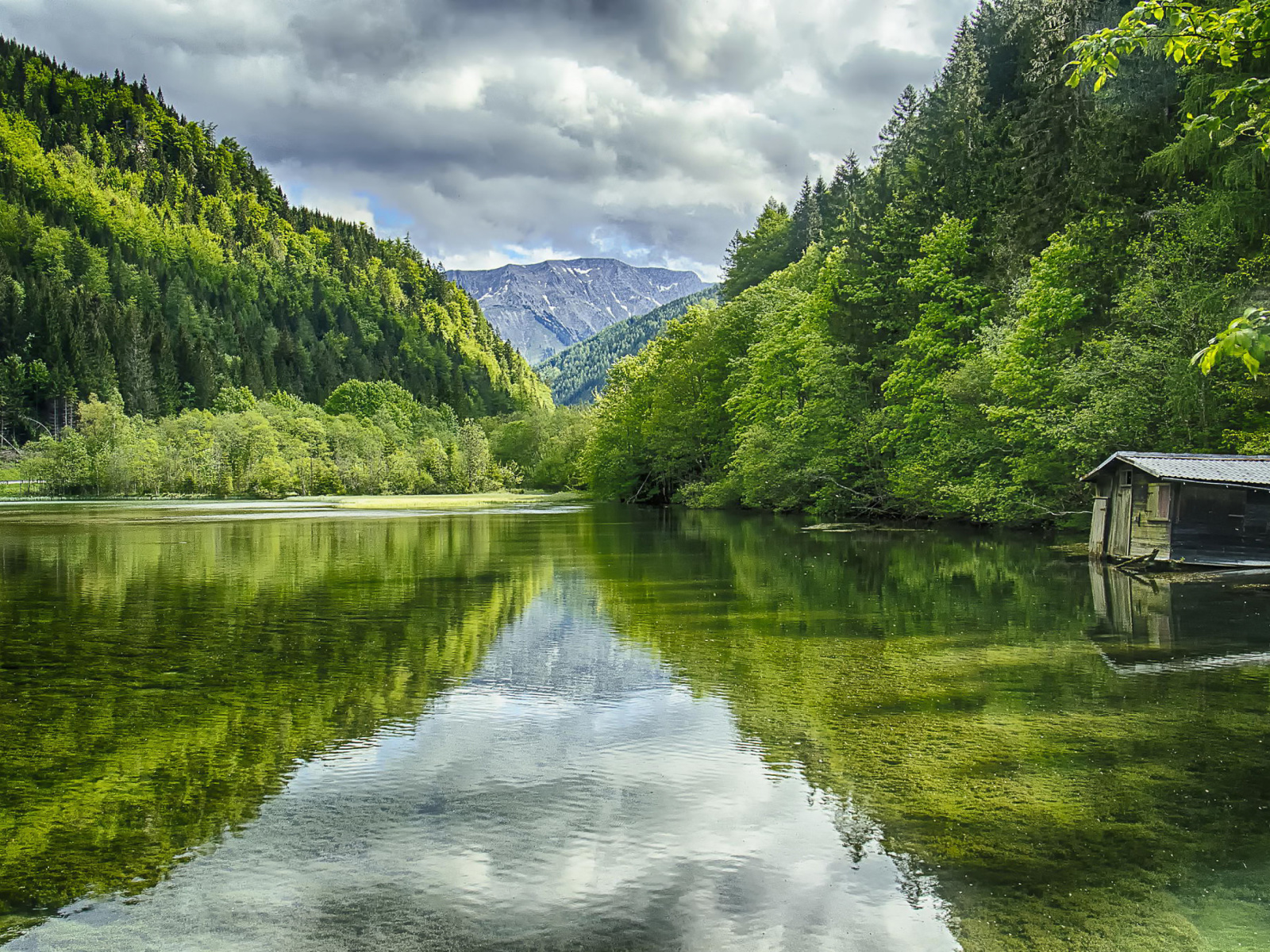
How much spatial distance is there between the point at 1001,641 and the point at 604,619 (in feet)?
20.5

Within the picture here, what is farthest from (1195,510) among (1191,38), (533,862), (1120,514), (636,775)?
(533,862)

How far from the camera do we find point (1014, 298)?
34625 millimetres

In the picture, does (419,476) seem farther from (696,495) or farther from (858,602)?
(858,602)

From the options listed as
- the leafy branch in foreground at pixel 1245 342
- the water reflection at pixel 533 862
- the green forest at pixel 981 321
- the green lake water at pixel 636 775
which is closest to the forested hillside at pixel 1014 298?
the green forest at pixel 981 321

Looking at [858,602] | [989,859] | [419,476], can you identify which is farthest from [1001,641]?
[419,476]

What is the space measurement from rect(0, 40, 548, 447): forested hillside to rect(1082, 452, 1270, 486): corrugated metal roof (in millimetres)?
130067

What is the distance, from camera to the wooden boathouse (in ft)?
72.0

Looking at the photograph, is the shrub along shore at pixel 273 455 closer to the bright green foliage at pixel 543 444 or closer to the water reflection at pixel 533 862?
the bright green foliage at pixel 543 444

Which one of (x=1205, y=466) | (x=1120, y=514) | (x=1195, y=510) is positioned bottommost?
(x=1120, y=514)

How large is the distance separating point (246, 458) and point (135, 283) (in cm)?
7526

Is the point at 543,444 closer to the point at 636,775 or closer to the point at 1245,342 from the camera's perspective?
the point at 636,775

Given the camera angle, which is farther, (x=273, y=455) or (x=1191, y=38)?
(x=273, y=455)

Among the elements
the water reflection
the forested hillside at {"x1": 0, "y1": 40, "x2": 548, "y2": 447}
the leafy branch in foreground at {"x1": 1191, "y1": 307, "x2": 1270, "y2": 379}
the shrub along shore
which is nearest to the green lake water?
the water reflection

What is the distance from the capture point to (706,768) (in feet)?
26.6
